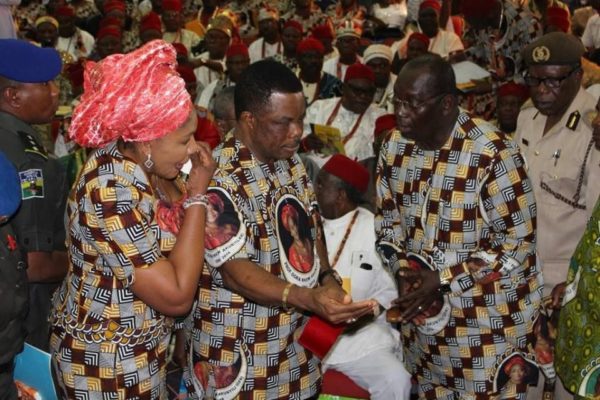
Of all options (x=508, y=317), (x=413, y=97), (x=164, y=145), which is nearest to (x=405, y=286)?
(x=508, y=317)

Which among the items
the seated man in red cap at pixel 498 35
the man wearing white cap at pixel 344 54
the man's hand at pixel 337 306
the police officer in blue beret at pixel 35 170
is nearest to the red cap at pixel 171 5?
the man wearing white cap at pixel 344 54

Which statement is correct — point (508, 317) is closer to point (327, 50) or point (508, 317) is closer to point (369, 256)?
point (369, 256)

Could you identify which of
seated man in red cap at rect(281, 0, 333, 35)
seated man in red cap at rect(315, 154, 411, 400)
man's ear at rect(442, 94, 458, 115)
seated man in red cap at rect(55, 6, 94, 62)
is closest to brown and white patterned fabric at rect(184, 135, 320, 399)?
man's ear at rect(442, 94, 458, 115)

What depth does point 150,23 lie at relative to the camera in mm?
10250

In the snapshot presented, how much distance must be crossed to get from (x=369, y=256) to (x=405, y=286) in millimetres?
1220

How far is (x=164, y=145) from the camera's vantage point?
8.05 feet

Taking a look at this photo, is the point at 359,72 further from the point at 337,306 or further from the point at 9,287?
the point at 9,287

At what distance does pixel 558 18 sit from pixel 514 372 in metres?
6.97

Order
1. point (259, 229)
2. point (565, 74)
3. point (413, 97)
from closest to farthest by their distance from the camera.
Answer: point (259, 229) < point (413, 97) < point (565, 74)

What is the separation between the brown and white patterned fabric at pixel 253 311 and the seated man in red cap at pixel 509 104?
3532mm

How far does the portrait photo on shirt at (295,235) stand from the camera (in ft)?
9.29

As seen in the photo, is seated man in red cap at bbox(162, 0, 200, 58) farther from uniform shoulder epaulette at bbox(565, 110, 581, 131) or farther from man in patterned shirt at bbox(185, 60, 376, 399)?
man in patterned shirt at bbox(185, 60, 376, 399)

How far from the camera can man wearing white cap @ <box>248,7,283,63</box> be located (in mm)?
9656

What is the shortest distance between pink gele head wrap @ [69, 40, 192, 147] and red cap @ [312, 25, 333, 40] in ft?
23.9
